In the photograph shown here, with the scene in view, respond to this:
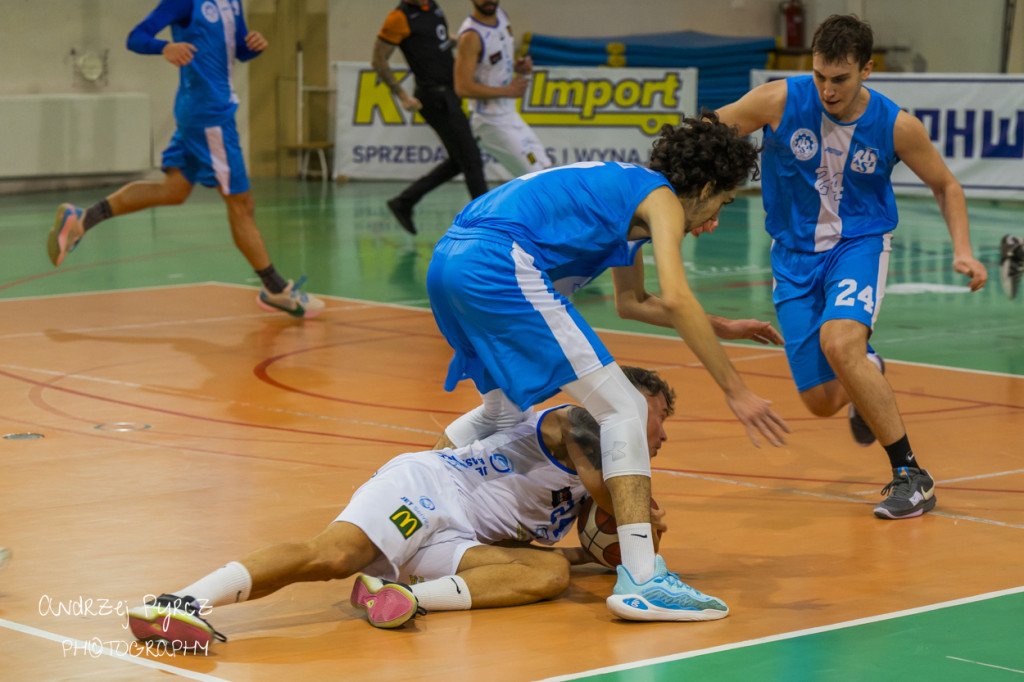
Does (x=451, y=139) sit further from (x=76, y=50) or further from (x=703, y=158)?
(x=76, y=50)

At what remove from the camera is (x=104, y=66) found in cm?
2009

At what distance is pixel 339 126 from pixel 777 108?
1547 centimetres

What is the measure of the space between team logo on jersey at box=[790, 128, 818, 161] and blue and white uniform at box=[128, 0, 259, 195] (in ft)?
14.9

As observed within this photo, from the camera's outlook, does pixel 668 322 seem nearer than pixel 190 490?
Yes

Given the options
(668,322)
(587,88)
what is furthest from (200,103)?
(587,88)

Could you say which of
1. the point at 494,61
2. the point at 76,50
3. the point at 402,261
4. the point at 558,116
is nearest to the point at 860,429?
the point at 494,61

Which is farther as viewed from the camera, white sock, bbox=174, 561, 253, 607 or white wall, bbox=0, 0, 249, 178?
white wall, bbox=0, 0, 249, 178

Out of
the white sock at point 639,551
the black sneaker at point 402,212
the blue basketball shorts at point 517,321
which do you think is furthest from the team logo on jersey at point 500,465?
the black sneaker at point 402,212

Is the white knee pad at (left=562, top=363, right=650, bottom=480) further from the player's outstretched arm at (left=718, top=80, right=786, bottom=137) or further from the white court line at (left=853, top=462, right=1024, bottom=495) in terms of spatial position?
the white court line at (left=853, top=462, right=1024, bottom=495)

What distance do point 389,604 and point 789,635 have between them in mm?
1062

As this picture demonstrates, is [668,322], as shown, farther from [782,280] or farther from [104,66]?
[104,66]

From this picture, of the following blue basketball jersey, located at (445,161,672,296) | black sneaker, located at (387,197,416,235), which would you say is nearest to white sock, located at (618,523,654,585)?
blue basketball jersey, located at (445,161,672,296)

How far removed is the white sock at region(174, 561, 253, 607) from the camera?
386 cm

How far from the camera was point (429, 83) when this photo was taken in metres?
13.1
